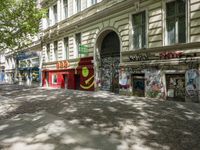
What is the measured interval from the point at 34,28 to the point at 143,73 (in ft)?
33.4

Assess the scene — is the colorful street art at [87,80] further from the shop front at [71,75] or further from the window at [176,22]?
the window at [176,22]

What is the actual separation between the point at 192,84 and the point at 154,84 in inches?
90.4

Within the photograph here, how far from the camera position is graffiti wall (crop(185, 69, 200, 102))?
10297 millimetres

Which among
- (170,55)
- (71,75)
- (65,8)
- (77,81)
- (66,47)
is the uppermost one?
(65,8)

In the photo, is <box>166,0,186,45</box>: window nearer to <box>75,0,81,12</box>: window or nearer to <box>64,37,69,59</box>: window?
<box>75,0,81,12</box>: window

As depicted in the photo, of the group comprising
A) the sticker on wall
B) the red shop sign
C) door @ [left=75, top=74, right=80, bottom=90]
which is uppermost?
the red shop sign

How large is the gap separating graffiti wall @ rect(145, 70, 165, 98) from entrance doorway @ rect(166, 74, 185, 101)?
1.22 feet

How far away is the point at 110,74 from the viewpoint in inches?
638

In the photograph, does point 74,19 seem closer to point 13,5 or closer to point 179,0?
point 13,5

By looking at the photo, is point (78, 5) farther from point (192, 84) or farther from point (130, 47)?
point (192, 84)

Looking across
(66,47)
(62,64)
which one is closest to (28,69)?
(62,64)

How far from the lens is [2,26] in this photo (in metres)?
17.1

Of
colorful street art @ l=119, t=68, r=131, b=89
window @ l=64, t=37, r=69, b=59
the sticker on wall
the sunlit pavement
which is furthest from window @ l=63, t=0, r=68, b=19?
the sunlit pavement

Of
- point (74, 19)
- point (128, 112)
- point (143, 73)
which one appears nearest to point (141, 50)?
point (143, 73)
